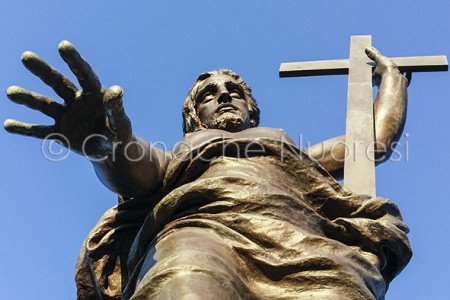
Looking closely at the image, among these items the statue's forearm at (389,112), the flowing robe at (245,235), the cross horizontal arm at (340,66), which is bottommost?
the flowing robe at (245,235)

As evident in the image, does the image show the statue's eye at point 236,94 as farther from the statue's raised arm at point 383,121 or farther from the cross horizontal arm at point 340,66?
the cross horizontal arm at point 340,66

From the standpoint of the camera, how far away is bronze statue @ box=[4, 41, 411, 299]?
566cm

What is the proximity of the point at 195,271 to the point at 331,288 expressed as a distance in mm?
674

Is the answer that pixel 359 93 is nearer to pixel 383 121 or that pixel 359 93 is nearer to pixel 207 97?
pixel 383 121

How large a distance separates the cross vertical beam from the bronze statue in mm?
186

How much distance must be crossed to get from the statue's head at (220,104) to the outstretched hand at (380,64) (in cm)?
95

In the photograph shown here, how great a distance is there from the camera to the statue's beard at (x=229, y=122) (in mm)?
7562

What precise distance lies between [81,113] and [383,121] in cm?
248

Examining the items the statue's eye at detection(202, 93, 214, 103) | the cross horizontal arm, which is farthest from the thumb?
the cross horizontal arm

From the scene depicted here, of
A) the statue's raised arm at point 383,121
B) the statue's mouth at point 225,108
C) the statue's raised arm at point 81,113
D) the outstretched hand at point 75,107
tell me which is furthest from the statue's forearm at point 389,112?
the outstretched hand at point 75,107

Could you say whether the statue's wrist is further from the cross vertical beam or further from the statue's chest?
the statue's chest

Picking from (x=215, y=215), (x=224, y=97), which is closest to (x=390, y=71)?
(x=224, y=97)

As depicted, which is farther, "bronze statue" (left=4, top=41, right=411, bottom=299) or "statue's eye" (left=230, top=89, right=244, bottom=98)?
"statue's eye" (left=230, top=89, right=244, bottom=98)

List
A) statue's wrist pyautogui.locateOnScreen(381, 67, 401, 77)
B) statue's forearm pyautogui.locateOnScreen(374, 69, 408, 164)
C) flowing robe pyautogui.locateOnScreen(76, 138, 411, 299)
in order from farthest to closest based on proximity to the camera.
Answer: statue's wrist pyautogui.locateOnScreen(381, 67, 401, 77) → statue's forearm pyautogui.locateOnScreen(374, 69, 408, 164) → flowing robe pyautogui.locateOnScreen(76, 138, 411, 299)
